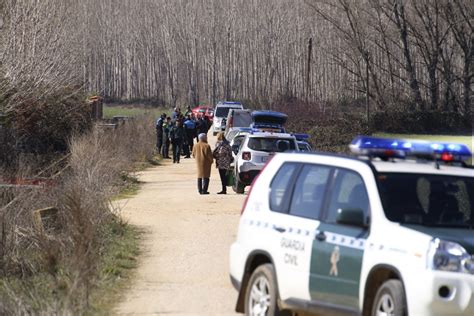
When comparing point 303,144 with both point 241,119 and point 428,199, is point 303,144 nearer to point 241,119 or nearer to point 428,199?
point 241,119

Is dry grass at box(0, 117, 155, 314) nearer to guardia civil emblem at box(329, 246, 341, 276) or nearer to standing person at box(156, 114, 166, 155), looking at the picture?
guardia civil emblem at box(329, 246, 341, 276)

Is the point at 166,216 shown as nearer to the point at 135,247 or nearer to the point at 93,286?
the point at 135,247

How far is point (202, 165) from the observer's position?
27.0 metres

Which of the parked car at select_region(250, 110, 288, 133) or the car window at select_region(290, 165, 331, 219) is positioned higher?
the car window at select_region(290, 165, 331, 219)

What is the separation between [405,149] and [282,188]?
1.25 meters

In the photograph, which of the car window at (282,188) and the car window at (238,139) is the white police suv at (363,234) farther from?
the car window at (238,139)

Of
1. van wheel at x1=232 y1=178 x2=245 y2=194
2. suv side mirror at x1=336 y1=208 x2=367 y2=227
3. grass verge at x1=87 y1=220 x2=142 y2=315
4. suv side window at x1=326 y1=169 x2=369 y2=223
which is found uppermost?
suv side window at x1=326 y1=169 x2=369 y2=223

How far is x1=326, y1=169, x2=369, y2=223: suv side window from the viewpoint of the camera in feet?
30.2

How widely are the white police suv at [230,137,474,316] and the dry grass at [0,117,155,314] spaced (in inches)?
72.0

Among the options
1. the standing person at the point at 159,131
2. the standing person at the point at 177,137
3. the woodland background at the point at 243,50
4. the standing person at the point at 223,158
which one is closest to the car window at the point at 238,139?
the woodland background at the point at 243,50

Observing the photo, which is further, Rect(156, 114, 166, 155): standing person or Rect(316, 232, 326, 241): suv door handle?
Rect(156, 114, 166, 155): standing person

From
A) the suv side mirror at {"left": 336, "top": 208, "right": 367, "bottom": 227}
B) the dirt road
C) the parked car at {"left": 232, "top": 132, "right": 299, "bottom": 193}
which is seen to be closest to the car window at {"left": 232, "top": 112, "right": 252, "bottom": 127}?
the dirt road

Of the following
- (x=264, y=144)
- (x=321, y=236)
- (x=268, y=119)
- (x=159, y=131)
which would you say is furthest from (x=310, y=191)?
(x=159, y=131)

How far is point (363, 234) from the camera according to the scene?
8906 mm
